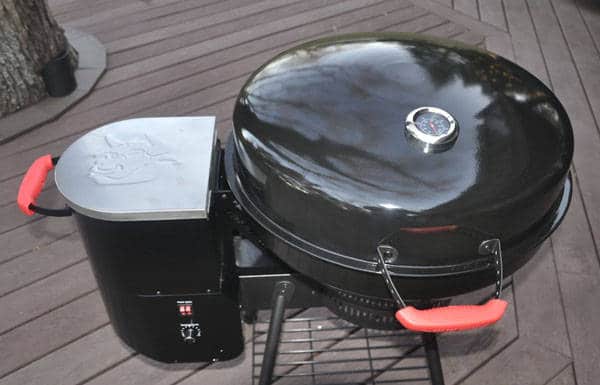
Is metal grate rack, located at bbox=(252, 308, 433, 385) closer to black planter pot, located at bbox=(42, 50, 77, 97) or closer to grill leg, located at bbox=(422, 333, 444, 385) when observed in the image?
grill leg, located at bbox=(422, 333, 444, 385)

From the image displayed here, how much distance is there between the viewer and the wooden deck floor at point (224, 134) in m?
1.81

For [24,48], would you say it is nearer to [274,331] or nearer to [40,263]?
[40,263]

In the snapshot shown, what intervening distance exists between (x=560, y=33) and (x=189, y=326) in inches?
131

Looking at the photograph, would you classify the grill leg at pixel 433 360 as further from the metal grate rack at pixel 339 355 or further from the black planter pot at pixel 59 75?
the black planter pot at pixel 59 75

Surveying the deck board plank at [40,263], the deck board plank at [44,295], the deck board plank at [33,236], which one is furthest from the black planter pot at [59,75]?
the deck board plank at [44,295]

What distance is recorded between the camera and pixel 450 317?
1112 mm

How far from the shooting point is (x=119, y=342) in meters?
1.86

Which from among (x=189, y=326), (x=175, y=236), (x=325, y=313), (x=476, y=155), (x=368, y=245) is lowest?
(x=325, y=313)

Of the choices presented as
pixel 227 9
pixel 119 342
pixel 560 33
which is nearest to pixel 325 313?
pixel 119 342

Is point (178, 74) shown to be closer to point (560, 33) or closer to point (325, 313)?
point (325, 313)

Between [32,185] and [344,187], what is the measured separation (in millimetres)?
891

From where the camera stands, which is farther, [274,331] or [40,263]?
[40,263]

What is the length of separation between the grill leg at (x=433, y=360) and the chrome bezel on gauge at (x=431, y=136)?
0.78 m

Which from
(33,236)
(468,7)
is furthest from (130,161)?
(468,7)
